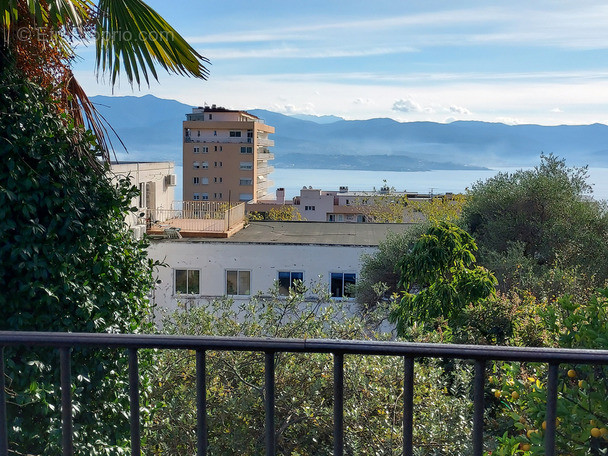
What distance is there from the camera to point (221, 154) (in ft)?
283

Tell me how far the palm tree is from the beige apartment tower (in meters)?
80.6

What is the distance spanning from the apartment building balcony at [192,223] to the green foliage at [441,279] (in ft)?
40.8

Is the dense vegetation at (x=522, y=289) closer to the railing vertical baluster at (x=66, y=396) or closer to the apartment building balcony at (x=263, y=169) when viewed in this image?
the railing vertical baluster at (x=66, y=396)

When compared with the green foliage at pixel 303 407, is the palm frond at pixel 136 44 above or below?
above

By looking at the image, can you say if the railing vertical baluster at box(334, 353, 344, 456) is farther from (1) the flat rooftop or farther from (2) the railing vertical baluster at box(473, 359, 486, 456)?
(1) the flat rooftop

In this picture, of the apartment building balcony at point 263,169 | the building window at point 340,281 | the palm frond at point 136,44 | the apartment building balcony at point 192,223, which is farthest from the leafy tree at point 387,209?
the apartment building balcony at point 263,169

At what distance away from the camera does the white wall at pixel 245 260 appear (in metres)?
19.6

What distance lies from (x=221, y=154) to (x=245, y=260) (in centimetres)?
6801

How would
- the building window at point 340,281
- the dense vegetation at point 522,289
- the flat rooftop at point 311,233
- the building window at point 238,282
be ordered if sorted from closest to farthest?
the dense vegetation at point 522,289 → the building window at point 340,281 → the building window at point 238,282 → the flat rooftop at point 311,233

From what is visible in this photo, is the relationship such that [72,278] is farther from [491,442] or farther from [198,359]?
[491,442]

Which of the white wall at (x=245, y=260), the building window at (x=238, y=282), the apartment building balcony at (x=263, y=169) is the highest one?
the apartment building balcony at (x=263, y=169)

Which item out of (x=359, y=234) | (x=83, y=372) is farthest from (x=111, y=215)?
(x=359, y=234)

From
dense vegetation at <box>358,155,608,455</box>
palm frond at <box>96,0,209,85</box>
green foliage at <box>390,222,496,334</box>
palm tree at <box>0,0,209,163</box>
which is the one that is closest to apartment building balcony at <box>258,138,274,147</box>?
dense vegetation at <box>358,155,608,455</box>

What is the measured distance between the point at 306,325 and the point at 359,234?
16909mm
